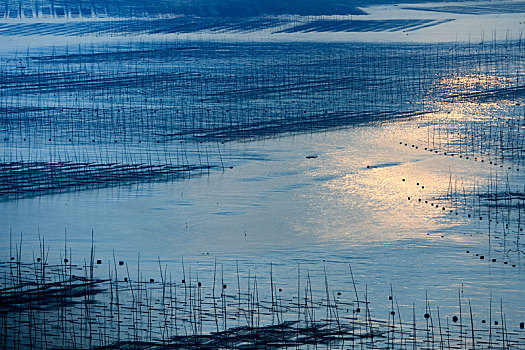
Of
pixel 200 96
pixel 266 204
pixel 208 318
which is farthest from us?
pixel 200 96

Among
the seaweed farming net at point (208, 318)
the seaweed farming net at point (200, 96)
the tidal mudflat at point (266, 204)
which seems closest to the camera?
the seaweed farming net at point (208, 318)

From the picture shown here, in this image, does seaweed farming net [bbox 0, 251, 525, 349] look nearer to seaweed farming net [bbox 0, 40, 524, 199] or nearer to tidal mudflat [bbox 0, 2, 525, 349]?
tidal mudflat [bbox 0, 2, 525, 349]

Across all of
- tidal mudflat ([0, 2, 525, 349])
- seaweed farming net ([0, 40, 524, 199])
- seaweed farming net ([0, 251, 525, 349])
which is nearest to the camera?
seaweed farming net ([0, 251, 525, 349])

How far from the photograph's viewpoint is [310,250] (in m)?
14.7

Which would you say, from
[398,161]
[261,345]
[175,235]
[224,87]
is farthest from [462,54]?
[261,345]

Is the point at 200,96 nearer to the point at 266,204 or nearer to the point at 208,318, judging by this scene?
the point at 266,204

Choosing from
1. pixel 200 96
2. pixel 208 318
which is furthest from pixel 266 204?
pixel 200 96

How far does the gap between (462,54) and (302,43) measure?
8.13 metres

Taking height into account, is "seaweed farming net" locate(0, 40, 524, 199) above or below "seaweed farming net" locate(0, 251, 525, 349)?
above

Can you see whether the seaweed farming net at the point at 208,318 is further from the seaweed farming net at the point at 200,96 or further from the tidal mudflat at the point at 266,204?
the seaweed farming net at the point at 200,96

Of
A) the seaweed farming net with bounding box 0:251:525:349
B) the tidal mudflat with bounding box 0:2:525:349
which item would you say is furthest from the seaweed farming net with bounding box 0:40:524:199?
the seaweed farming net with bounding box 0:251:525:349

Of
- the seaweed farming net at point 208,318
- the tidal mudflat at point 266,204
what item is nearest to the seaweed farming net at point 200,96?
the tidal mudflat at point 266,204

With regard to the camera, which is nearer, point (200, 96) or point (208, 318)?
point (208, 318)

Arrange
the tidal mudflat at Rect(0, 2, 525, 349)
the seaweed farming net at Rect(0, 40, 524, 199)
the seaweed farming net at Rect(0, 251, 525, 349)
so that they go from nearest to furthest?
the seaweed farming net at Rect(0, 251, 525, 349) < the tidal mudflat at Rect(0, 2, 525, 349) < the seaweed farming net at Rect(0, 40, 524, 199)
